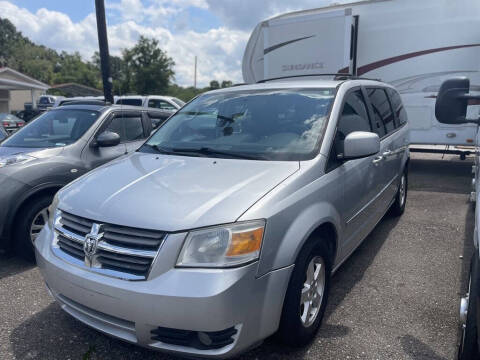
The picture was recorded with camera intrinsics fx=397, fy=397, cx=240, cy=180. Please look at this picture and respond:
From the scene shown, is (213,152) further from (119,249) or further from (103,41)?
(103,41)

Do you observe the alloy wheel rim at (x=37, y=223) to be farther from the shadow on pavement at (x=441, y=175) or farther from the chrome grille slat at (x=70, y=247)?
the shadow on pavement at (x=441, y=175)

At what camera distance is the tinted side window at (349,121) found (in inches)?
119

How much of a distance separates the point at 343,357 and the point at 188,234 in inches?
53.8

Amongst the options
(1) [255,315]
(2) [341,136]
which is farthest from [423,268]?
(1) [255,315]

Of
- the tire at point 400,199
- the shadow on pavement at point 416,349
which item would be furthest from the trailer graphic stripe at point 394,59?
the shadow on pavement at point 416,349

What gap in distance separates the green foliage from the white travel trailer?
2.67 m

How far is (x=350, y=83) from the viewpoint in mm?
3727

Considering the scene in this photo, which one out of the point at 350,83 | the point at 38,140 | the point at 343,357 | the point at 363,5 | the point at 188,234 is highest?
the point at 363,5

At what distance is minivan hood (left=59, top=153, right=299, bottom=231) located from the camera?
2.24 m

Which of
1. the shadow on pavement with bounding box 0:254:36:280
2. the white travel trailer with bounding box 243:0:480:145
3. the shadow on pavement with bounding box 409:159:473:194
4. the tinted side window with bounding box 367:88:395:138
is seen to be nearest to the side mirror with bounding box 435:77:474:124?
the tinted side window with bounding box 367:88:395:138

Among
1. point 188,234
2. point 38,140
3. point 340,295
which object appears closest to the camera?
point 188,234

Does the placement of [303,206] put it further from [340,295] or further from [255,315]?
[340,295]

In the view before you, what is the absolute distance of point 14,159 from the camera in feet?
13.6

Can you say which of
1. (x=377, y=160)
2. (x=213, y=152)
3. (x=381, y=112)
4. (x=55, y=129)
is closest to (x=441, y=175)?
(x=381, y=112)
